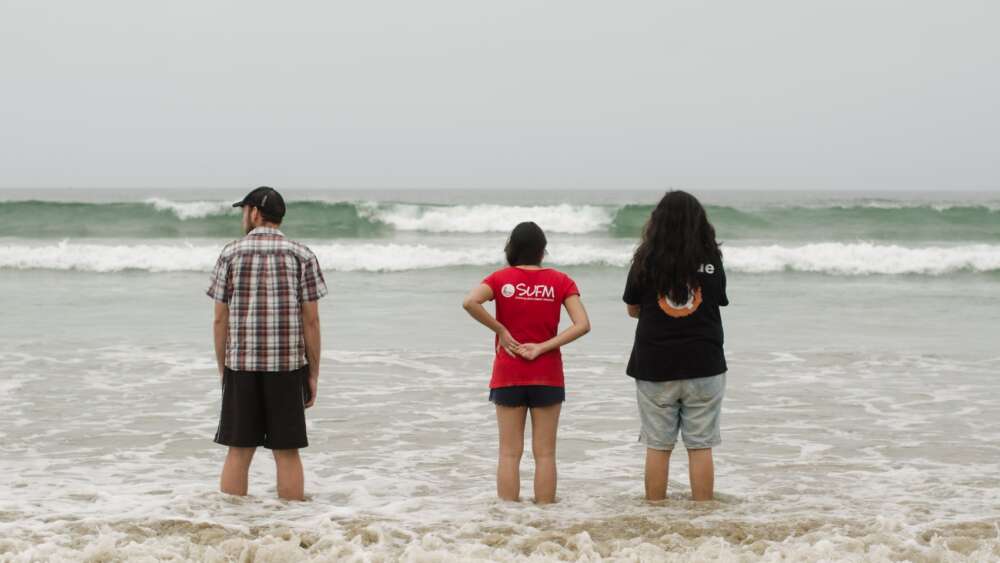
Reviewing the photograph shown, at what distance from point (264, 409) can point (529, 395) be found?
1.29 m

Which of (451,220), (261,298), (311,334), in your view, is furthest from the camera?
(451,220)

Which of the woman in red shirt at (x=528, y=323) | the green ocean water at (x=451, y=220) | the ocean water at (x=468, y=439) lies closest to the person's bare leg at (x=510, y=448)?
the woman in red shirt at (x=528, y=323)

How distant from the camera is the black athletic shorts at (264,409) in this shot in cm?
509

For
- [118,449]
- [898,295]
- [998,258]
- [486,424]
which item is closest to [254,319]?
[118,449]

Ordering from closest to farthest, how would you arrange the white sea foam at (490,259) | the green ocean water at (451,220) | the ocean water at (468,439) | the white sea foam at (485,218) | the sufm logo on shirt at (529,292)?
the ocean water at (468,439), the sufm logo on shirt at (529,292), the white sea foam at (490,259), the green ocean water at (451,220), the white sea foam at (485,218)

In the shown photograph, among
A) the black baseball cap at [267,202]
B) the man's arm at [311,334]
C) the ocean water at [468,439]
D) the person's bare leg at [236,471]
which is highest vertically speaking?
the black baseball cap at [267,202]

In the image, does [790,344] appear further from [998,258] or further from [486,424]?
[998,258]

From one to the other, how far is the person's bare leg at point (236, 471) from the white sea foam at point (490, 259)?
17325 mm

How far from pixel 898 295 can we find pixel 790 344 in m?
7.08

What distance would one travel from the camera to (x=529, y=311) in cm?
512

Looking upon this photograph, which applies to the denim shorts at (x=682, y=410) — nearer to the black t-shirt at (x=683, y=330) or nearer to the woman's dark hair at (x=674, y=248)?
the black t-shirt at (x=683, y=330)

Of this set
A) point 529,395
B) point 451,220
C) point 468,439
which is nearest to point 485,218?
point 451,220

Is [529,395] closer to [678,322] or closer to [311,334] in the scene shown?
[678,322]

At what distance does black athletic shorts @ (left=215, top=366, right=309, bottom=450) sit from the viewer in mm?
5086
